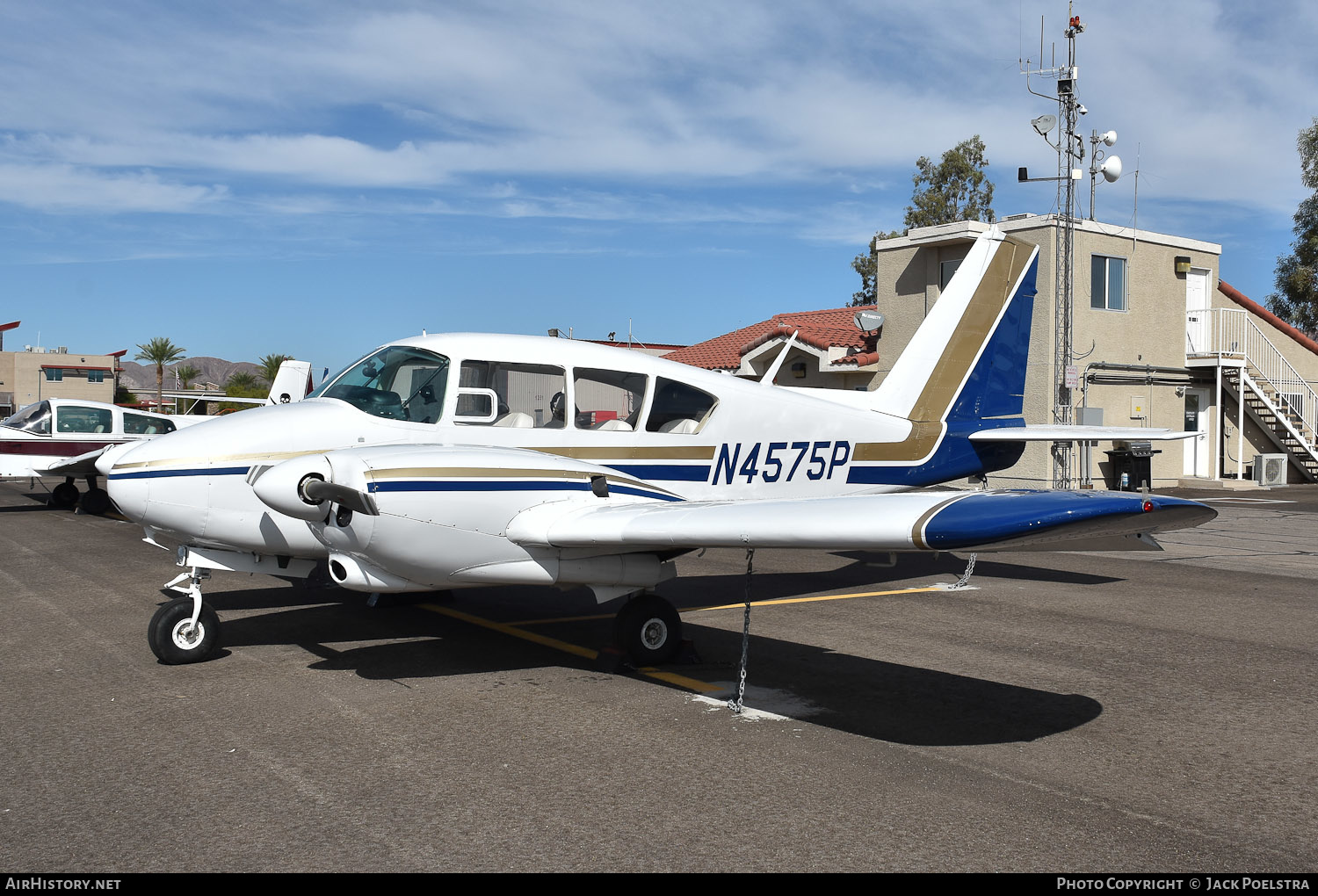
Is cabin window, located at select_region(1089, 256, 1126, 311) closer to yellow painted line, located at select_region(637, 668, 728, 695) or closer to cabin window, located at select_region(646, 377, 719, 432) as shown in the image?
cabin window, located at select_region(646, 377, 719, 432)

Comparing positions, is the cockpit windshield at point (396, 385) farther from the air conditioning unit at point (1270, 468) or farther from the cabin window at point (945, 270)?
the air conditioning unit at point (1270, 468)

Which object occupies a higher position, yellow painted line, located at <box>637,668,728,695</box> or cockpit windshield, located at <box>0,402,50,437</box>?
cockpit windshield, located at <box>0,402,50,437</box>

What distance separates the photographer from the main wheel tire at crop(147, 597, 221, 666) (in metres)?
6.79

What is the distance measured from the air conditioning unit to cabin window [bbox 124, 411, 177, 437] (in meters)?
26.7

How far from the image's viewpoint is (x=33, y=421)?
20406 mm

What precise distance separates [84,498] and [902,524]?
2055 centimetres

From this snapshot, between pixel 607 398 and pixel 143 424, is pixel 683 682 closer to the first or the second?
pixel 607 398

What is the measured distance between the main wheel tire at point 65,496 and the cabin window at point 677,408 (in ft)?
61.4

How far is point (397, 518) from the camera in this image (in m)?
5.82

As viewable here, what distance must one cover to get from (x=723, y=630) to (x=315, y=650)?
10.6 ft

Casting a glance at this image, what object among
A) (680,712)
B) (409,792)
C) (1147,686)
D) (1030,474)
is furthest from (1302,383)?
(409,792)

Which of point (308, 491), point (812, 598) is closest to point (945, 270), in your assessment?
point (812, 598)

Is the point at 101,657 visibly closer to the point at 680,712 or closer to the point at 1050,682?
the point at 680,712

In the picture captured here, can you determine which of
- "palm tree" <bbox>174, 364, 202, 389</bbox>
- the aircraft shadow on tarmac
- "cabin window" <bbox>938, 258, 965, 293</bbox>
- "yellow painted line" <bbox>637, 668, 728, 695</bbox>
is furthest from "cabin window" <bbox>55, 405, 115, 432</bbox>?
"palm tree" <bbox>174, 364, 202, 389</bbox>
